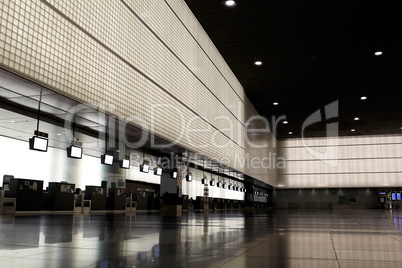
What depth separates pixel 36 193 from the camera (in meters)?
17.5

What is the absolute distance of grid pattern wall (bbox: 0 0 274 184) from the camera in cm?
816

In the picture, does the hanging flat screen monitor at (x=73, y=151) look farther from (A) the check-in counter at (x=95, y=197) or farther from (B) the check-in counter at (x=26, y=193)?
(A) the check-in counter at (x=95, y=197)

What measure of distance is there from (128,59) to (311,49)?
11781 millimetres

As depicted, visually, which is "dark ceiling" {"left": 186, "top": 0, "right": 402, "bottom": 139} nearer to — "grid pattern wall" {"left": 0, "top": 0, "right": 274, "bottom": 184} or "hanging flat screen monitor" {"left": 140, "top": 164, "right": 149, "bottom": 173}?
"grid pattern wall" {"left": 0, "top": 0, "right": 274, "bottom": 184}

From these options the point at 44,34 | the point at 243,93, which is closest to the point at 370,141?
the point at 243,93

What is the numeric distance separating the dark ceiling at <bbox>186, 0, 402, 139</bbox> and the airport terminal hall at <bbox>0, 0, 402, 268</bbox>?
0.35 ft

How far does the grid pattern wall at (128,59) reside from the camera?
8164mm

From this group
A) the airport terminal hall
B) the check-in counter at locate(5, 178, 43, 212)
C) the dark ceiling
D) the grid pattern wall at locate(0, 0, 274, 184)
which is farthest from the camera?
the check-in counter at locate(5, 178, 43, 212)

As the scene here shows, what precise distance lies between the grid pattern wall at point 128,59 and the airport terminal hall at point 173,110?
0.05 m

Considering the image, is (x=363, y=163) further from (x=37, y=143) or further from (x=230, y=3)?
(x=37, y=143)

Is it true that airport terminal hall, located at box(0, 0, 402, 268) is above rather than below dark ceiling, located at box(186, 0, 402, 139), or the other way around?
below

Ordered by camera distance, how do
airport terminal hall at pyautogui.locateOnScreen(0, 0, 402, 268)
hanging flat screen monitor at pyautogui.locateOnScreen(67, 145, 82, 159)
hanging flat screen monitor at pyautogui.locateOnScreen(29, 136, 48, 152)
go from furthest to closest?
hanging flat screen monitor at pyautogui.locateOnScreen(67, 145, 82, 159), hanging flat screen monitor at pyautogui.locateOnScreen(29, 136, 48, 152), airport terminal hall at pyautogui.locateOnScreen(0, 0, 402, 268)

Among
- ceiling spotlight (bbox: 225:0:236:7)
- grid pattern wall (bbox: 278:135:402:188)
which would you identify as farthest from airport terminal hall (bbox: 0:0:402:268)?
grid pattern wall (bbox: 278:135:402:188)

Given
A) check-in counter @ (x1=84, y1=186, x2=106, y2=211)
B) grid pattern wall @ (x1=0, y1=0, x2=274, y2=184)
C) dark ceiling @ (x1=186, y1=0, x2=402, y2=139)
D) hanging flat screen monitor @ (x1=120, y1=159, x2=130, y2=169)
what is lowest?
check-in counter @ (x1=84, y1=186, x2=106, y2=211)
